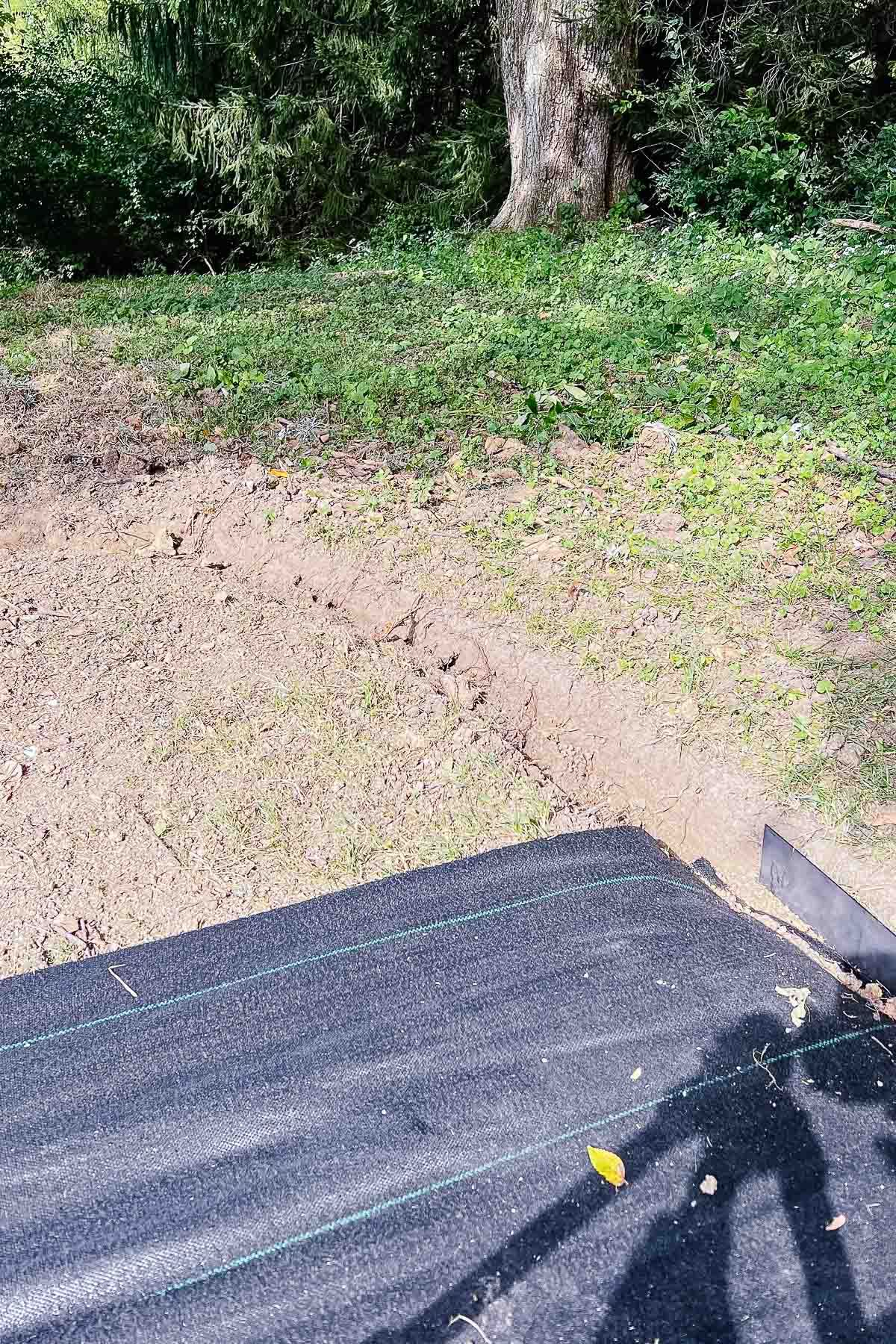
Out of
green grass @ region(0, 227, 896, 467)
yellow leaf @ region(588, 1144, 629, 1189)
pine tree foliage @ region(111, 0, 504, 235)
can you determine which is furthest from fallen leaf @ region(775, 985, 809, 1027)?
pine tree foliage @ region(111, 0, 504, 235)

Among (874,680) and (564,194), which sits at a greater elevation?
(564,194)

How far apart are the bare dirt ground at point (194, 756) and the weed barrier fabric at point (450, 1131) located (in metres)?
0.30

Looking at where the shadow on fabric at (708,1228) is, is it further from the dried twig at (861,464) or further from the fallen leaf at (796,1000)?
the dried twig at (861,464)

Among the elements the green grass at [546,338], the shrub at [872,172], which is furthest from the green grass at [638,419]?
the shrub at [872,172]

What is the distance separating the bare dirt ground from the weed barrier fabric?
0.98ft

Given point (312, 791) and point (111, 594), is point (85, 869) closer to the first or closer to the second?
point (312, 791)

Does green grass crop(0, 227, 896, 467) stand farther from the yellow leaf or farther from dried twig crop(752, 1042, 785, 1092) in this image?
the yellow leaf

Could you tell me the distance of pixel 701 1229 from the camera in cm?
161

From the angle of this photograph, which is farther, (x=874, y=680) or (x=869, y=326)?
(x=869, y=326)

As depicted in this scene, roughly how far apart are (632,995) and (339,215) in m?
9.23

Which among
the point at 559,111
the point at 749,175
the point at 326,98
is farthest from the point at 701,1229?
the point at 326,98

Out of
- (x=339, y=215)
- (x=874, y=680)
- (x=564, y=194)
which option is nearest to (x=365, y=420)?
(x=874, y=680)

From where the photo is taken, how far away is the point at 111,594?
379 centimetres

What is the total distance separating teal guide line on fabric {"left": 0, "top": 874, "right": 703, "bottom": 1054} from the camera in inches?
80.2
